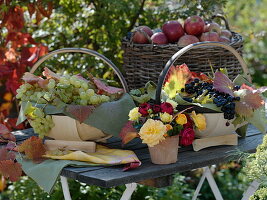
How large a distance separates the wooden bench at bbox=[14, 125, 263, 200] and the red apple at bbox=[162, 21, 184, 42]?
61 cm

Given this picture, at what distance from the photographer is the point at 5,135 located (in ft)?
7.55

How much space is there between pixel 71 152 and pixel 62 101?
187mm

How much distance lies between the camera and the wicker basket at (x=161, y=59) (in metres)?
2.69

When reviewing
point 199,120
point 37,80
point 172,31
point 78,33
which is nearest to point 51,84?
point 37,80

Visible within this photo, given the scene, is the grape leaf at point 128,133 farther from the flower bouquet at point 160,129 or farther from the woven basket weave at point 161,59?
the woven basket weave at point 161,59

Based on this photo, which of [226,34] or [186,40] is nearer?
[186,40]

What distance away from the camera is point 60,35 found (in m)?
3.46

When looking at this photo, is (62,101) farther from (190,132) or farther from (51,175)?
(190,132)

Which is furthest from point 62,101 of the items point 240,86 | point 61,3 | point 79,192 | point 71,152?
point 61,3

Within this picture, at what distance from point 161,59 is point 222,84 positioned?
1.89 ft

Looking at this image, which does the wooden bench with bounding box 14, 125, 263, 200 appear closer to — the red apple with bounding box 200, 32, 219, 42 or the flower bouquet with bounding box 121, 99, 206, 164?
the flower bouquet with bounding box 121, 99, 206, 164

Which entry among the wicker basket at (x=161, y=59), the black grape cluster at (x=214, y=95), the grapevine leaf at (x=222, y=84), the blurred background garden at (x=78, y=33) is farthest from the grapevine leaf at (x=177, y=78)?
the blurred background garden at (x=78, y=33)

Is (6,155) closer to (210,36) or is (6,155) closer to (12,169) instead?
(12,169)

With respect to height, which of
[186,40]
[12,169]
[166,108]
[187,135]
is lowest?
[12,169]
